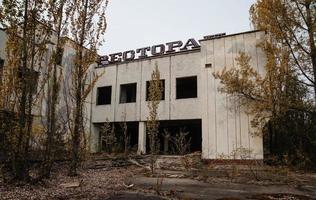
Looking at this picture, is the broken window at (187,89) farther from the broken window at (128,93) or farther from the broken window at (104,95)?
the broken window at (104,95)

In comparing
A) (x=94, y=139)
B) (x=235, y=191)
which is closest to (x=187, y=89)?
(x=94, y=139)

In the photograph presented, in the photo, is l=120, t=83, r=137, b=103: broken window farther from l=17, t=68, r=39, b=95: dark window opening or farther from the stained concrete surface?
the stained concrete surface

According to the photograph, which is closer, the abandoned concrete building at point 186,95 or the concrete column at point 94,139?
the abandoned concrete building at point 186,95

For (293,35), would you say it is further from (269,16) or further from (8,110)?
(8,110)

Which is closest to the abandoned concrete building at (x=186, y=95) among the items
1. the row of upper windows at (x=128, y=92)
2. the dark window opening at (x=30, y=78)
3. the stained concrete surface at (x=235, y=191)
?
the row of upper windows at (x=128, y=92)

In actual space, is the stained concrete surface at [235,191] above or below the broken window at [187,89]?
below

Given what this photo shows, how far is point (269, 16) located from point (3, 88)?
1244 centimetres

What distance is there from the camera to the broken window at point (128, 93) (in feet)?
73.6

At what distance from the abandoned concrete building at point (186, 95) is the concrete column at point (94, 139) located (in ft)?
0.26

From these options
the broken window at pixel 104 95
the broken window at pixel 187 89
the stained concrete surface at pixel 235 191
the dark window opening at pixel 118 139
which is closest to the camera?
the stained concrete surface at pixel 235 191

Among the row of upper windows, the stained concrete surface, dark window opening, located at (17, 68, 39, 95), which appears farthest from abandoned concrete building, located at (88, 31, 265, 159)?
dark window opening, located at (17, 68, 39, 95)

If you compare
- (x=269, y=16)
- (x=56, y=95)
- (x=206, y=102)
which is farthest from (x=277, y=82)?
(x=56, y=95)

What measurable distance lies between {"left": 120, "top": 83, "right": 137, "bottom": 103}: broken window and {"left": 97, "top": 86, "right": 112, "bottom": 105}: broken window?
54.6 inches

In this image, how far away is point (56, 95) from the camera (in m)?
8.98
